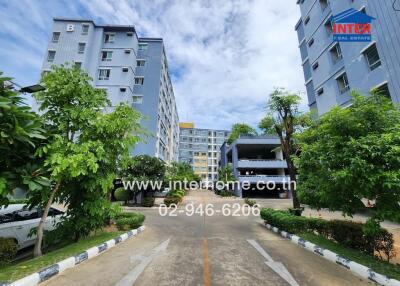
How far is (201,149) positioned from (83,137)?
76.8 m

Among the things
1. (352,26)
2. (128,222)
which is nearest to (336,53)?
(352,26)

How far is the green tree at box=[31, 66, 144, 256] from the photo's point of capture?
6.24 m

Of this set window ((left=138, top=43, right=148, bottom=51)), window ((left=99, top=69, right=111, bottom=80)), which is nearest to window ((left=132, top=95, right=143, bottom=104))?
window ((left=99, top=69, right=111, bottom=80))

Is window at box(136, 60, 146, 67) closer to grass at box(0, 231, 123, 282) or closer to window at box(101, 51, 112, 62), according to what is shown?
window at box(101, 51, 112, 62)

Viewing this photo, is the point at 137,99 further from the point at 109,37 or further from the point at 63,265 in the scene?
the point at 63,265

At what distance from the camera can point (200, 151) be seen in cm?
8281

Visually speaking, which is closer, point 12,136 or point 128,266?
point 12,136

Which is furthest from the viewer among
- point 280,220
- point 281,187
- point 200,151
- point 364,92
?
point 200,151

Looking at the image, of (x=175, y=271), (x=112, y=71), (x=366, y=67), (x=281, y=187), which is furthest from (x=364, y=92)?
(x=112, y=71)

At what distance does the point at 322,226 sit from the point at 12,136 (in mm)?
9685

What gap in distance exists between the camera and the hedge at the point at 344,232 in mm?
6094

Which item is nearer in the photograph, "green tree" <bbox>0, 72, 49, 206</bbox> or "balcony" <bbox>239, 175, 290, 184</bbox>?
"green tree" <bbox>0, 72, 49, 206</bbox>

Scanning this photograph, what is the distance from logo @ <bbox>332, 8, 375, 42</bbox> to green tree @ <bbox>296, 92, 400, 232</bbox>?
37.9 feet

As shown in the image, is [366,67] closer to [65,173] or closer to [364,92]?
[364,92]
